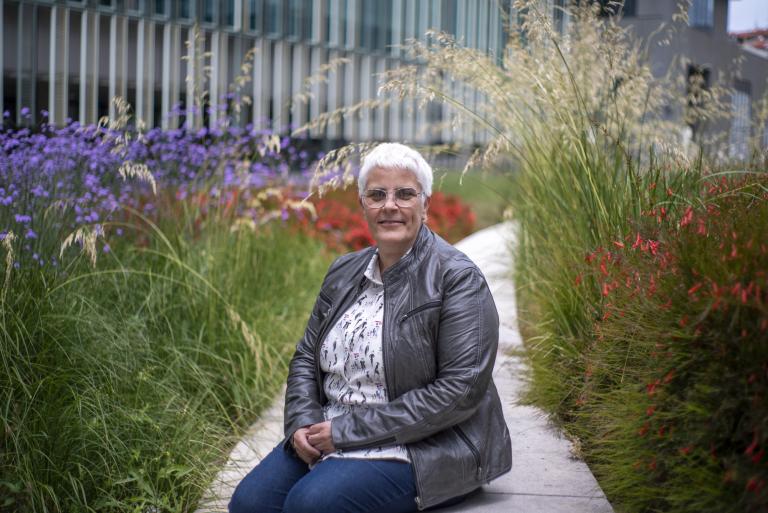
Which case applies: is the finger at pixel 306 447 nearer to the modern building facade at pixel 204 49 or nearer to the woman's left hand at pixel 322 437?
the woman's left hand at pixel 322 437

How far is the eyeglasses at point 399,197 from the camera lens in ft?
9.23

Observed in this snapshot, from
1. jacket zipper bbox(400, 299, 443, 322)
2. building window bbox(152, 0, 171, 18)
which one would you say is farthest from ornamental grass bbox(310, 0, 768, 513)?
building window bbox(152, 0, 171, 18)

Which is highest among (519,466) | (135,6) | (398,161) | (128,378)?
(135,6)

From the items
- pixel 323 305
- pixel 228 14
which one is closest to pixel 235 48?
pixel 228 14

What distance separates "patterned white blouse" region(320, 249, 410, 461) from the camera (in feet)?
8.91

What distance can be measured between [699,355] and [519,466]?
1180 millimetres

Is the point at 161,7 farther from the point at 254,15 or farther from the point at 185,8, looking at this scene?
the point at 254,15

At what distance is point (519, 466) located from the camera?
3184 millimetres

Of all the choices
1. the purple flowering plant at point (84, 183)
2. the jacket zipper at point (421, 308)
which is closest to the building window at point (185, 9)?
the purple flowering plant at point (84, 183)

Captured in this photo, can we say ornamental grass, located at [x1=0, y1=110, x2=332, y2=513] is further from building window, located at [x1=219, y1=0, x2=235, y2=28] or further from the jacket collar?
building window, located at [x1=219, y1=0, x2=235, y2=28]

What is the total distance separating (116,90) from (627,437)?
18490 millimetres

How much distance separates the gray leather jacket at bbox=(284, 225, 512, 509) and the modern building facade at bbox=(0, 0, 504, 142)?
32.2 feet

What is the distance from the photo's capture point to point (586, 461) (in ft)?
10.5

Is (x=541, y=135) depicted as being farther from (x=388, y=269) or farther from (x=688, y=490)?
(x=688, y=490)
